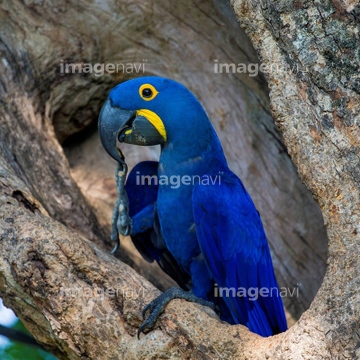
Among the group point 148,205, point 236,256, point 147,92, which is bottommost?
point 236,256

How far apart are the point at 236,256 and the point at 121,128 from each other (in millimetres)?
804

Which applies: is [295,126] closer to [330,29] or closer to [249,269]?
[330,29]

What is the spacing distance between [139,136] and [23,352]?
1.41 metres

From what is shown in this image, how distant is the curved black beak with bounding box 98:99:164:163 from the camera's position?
2.76 meters

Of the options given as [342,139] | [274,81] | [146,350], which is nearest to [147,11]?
[274,81]

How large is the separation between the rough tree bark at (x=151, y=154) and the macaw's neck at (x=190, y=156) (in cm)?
53

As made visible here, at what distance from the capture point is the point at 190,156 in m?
2.85

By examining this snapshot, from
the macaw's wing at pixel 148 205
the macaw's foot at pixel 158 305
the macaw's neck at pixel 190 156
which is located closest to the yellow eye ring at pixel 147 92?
the macaw's neck at pixel 190 156

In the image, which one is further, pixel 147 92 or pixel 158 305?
pixel 147 92

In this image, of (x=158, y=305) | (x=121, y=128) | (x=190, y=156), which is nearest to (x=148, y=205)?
(x=190, y=156)

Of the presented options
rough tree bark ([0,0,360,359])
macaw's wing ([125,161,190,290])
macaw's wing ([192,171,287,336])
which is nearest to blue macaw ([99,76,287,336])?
macaw's wing ([192,171,287,336])

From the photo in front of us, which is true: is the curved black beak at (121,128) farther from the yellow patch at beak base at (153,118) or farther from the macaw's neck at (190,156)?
the macaw's neck at (190,156)

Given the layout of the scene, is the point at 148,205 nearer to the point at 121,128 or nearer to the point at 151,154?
the point at 121,128

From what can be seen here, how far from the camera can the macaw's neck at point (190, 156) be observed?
284 cm
